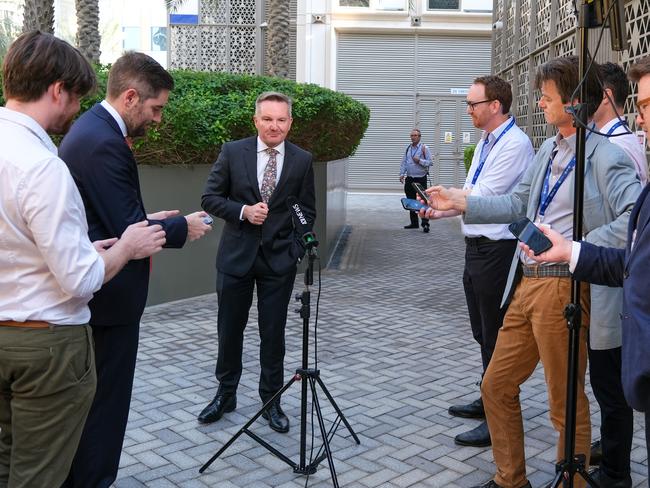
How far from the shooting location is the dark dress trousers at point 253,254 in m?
5.13

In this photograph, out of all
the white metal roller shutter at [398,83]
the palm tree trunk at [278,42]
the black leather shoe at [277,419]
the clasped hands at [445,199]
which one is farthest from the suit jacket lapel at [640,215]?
the white metal roller shutter at [398,83]

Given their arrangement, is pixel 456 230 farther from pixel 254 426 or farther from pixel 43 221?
pixel 43 221

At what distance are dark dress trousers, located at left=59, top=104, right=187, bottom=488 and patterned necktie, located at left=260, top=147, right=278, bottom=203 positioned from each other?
160 cm

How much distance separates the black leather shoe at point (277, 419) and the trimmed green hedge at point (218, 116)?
428cm

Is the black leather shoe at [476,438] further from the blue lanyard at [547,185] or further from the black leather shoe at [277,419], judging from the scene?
the blue lanyard at [547,185]

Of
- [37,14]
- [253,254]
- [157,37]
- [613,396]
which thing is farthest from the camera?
[157,37]

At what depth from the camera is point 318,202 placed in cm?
1173

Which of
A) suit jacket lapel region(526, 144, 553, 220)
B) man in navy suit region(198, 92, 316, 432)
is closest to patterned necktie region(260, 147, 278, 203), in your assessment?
man in navy suit region(198, 92, 316, 432)

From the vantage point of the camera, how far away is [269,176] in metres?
5.25

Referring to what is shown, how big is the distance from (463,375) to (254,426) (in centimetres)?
211

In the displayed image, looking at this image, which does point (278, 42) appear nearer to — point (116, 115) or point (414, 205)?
→ point (414, 205)

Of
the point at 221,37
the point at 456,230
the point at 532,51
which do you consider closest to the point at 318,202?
the point at 532,51

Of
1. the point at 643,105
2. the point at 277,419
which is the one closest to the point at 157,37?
the point at 277,419

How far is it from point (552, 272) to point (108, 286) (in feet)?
6.77
